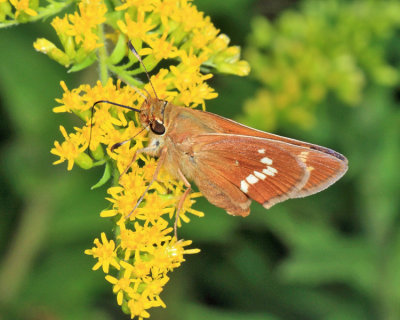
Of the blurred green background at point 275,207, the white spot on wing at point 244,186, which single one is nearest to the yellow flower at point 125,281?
the white spot on wing at point 244,186

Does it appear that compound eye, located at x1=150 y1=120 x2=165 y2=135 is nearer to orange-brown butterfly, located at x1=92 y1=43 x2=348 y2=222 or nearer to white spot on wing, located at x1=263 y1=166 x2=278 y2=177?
orange-brown butterfly, located at x1=92 y1=43 x2=348 y2=222

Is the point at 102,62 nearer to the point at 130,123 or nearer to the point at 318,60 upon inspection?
the point at 130,123

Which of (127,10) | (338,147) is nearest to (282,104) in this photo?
(338,147)

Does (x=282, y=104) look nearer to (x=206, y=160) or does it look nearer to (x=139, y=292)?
(x=206, y=160)

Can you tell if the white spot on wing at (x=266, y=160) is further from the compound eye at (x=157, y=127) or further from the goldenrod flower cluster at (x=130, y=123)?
the compound eye at (x=157, y=127)

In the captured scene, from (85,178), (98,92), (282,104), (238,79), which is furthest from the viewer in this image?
(238,79)

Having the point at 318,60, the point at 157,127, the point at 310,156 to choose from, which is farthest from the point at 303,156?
the point at 318,60

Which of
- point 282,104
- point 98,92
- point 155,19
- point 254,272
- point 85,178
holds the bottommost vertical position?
point 254,272

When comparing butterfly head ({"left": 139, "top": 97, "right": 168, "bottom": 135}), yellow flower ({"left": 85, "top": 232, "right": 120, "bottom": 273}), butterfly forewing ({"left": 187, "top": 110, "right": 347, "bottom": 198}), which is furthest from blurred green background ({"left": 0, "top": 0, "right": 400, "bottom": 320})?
yellow flower ({"left": 85, "top": 232, "right": 120, "bottom": 273})
